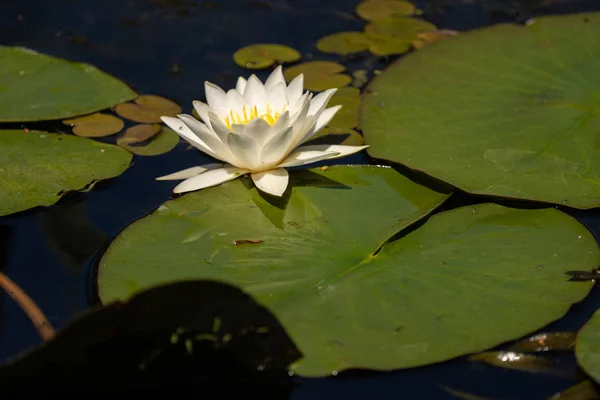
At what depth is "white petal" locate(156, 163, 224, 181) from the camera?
263cm

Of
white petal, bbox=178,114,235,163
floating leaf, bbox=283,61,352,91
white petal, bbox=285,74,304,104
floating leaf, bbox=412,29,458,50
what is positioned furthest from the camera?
floating leaf, bbox=412,29,458,50

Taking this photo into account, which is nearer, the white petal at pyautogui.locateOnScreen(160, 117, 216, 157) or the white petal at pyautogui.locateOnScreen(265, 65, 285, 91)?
the white petal at pyautogui.locateOnScreen(160, 117, 216, 157)

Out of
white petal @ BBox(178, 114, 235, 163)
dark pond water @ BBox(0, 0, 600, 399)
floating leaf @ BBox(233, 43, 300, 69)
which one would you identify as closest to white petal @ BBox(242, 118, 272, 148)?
white petal @ BBox(178, 114, 235, 163)

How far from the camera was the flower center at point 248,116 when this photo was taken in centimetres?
266

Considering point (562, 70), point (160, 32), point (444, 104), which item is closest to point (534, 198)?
point (444, 104)

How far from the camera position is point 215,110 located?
8.85 feet

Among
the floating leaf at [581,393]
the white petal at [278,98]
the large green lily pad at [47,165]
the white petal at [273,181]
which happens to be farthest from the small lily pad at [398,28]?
the floating leaf at [581,393]

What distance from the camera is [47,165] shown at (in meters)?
2.78

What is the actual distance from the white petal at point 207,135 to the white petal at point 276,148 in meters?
0.14

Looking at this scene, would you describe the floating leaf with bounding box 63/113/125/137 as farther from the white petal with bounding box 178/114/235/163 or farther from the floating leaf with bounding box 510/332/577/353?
the floating leaf with bounding box 510/332/577/353

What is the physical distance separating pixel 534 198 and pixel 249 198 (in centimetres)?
107

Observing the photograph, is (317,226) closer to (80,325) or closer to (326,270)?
(326,270)

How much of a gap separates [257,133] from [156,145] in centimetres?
75

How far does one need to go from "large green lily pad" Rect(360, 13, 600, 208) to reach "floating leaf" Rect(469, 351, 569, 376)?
698mm
